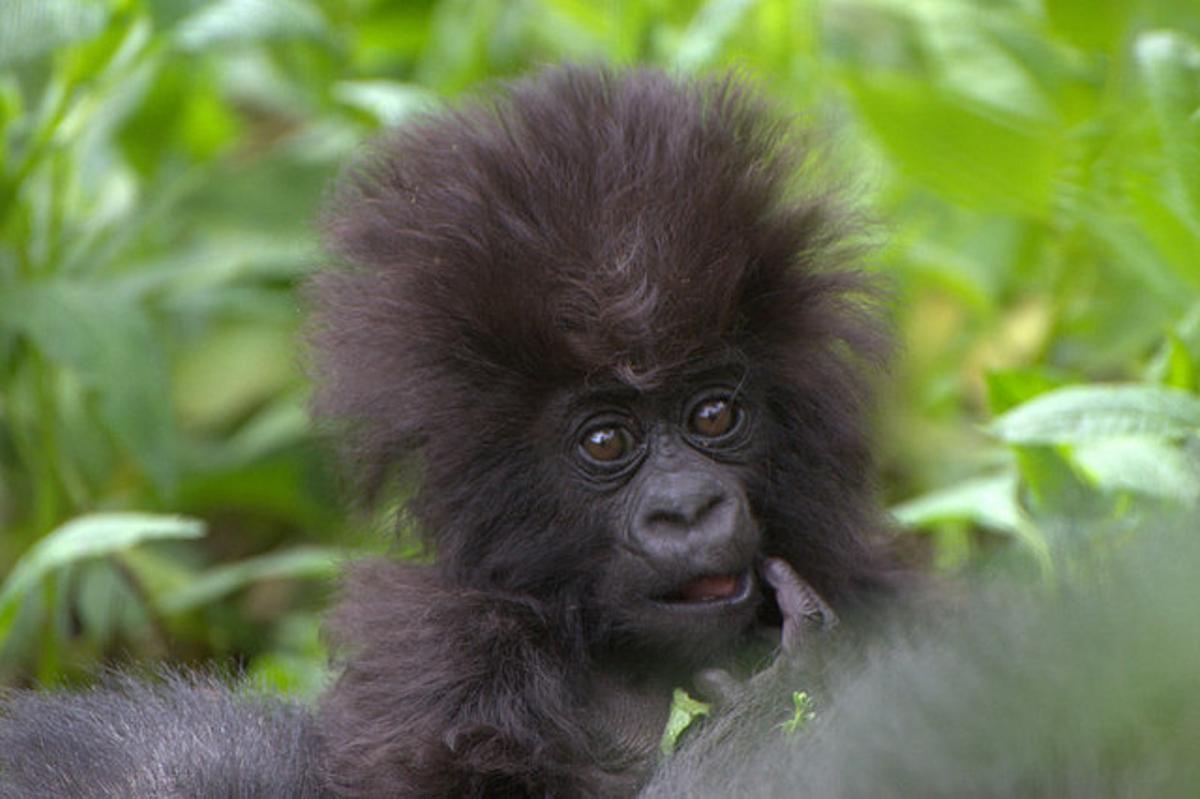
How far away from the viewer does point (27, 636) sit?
4.50 meters

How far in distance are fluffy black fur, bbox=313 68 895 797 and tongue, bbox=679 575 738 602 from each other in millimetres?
75

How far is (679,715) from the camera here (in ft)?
8.77

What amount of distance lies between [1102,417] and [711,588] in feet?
2.24

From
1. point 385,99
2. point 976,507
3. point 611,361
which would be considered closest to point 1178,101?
point 976,507

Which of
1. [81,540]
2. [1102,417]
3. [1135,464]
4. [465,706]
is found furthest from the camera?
[81,540]

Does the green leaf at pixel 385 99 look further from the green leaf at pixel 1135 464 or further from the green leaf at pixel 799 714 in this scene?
the green leaf at pixel 799 714

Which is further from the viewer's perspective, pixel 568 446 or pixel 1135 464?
pixel 1135 464

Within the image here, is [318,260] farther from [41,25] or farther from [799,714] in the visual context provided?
[799,714]

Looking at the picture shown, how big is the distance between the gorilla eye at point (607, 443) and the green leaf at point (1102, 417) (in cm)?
59

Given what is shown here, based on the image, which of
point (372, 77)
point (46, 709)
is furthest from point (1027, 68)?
point (46, 709)

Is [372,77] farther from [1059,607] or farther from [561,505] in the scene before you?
[1059,607]

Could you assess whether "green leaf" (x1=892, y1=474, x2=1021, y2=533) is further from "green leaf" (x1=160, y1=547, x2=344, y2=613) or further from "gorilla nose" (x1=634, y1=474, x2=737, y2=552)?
"green leaf" (x1=160, y1=547, x2=344, y2=613)

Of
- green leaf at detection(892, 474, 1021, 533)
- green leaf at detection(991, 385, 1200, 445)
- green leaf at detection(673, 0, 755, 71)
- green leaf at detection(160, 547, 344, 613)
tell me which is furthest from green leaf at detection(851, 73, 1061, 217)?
green leaf at detection(160, 547, 344, 613)

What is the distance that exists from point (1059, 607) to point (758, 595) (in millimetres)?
1268
